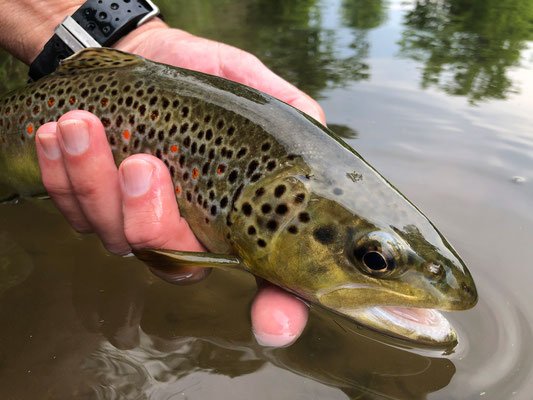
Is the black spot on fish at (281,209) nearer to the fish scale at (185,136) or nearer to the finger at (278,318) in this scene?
the fish scale at (185,136)

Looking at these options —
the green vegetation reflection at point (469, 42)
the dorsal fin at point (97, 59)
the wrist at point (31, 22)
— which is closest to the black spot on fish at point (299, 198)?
the dorsal fin at point (97, 59)

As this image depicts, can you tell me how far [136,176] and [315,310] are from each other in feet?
3.63

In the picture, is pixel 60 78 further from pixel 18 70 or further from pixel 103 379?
pixel 18 70

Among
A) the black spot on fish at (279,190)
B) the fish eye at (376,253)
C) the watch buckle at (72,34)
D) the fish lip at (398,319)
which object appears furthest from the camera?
the watch buckle at (72,34)

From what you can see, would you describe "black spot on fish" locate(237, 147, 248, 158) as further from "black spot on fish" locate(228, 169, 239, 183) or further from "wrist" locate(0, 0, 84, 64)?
"wrist" locate(0, 0, 84, 64)

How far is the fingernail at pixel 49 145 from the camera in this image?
7.29 feet

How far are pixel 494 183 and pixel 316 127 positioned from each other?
6.17ft

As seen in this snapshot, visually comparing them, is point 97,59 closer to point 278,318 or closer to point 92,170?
point 92,170

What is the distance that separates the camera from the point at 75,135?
213cm

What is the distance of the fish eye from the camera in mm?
1729

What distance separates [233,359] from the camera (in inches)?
79.4

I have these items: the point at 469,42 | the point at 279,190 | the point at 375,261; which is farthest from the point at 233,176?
the point at 469,42

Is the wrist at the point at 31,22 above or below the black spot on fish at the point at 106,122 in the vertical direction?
above

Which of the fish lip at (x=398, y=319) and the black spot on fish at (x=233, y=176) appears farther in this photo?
the black spot on fish at (x=233, y=176)
